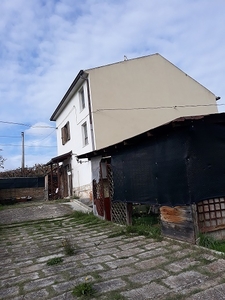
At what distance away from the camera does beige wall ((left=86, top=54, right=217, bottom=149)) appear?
12.4 m

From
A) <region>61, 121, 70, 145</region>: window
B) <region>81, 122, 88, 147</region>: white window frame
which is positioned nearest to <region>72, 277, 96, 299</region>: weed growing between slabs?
<region>81, 122, 88, 147</region>: white window frame

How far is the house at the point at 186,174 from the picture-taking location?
4.41 m

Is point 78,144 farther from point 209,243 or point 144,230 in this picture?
point 209,243

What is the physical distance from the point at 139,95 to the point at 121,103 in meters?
1.23

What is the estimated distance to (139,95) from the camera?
13.5 meters

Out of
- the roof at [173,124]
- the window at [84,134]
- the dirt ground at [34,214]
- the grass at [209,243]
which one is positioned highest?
the window at [84,134]

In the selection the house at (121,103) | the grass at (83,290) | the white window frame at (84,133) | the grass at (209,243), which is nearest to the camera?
the grass at (83,290)

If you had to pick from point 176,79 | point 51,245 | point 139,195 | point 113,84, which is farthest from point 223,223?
point 176,79

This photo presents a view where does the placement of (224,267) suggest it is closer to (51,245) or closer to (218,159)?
(218,159)

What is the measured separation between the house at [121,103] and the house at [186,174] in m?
6.75

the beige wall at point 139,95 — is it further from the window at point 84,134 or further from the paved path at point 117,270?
the paved path at point 117,270

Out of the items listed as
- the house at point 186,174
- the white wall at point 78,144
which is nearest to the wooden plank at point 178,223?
the house at point 186,174

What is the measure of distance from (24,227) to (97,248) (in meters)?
4.44

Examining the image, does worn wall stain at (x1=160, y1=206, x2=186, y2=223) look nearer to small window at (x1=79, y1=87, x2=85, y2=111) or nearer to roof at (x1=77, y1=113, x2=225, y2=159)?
roof at (x1=77, y1=113, x2=225, y2=159)
